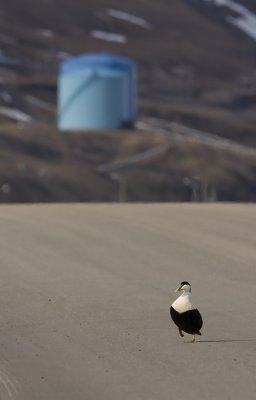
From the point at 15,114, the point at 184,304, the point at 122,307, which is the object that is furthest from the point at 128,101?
the point at 184,304

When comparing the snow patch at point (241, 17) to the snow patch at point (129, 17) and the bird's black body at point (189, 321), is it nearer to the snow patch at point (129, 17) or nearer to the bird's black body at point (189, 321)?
the snow patch at point (129, 17)

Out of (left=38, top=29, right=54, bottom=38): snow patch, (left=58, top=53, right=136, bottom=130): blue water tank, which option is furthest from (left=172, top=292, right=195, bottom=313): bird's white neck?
(left=38, top=29, right=54, bottom=38): snow patch

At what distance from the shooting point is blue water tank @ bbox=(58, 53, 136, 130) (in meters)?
70.1

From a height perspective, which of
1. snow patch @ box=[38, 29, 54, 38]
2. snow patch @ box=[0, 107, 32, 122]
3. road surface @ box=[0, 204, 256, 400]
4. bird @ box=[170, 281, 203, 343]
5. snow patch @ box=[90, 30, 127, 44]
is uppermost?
bird @ box=[170, 281, 203, 343]

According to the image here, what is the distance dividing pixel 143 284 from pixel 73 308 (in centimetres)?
237

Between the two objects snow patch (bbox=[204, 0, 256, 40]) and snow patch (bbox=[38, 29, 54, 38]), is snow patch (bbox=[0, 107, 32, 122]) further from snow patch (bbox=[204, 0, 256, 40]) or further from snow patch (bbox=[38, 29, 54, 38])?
snow patch (bbox=[204, 0, 256, 40])

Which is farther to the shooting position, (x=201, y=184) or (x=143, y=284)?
(x=201, y=184)

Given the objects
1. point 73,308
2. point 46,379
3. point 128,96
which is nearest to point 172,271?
point 73,308

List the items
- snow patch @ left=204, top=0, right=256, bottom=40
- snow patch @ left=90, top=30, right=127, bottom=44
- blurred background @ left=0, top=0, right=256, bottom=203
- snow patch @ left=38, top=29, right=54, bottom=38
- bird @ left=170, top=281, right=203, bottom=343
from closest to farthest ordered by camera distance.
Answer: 1. bird @ left=170, top=281, right=203, bottom=343
2. blurred background @ left=0, top=0, right=256, bottom=203
3. snow patch @ left=38, top=29, right=54, bottom=38
4. snow patch @ left=90, top=30, right=127, bottom=44
5. snow patch @ left=204, top=0, right=256, bottom=40

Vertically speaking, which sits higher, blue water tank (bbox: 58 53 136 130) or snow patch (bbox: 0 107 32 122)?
blue water tank (bbox: 58 53 136 130)

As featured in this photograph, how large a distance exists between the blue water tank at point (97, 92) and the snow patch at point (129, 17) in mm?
76721

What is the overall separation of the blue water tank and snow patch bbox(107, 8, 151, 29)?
7672 centimetres

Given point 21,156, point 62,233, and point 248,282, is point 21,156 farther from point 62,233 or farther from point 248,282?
point 248,282

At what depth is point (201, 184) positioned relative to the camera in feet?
225
